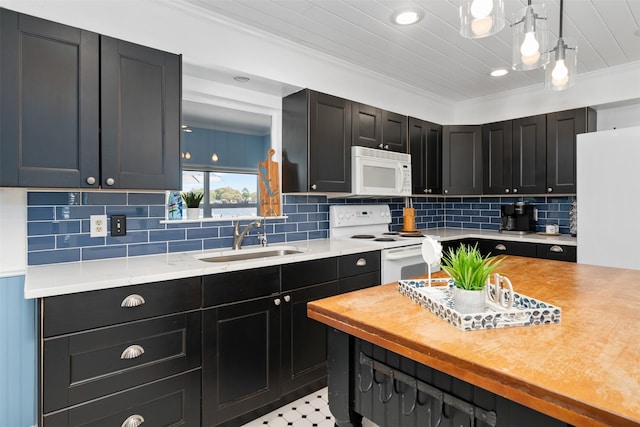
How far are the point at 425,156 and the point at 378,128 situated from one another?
2.55 feet

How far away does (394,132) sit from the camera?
3.37 metres

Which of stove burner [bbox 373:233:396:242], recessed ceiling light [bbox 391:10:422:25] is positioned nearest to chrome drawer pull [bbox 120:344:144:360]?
stove burner [bbox 373:233:396:242]

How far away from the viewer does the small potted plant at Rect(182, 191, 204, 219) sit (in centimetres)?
248

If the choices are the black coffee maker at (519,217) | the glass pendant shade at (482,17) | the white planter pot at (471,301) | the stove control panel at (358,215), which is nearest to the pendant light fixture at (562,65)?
the glass pendant shade at (482,17)

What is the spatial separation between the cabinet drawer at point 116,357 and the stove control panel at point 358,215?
1.67 meters

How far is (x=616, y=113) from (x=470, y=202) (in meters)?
1.56

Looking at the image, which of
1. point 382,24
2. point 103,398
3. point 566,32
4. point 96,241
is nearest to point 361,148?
point 382,24

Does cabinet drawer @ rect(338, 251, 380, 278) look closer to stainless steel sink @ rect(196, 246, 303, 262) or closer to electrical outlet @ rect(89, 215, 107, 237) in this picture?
stainless steel sink @ rect(196, 246, 303, 262)

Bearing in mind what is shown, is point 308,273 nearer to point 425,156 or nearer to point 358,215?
point 358,215

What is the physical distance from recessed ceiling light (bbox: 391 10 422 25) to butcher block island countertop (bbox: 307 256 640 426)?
1.71m

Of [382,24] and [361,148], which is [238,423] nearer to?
[361,148]

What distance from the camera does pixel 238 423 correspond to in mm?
2041

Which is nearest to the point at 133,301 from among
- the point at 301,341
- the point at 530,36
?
the point at 301,341

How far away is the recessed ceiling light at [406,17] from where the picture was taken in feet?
7.34
